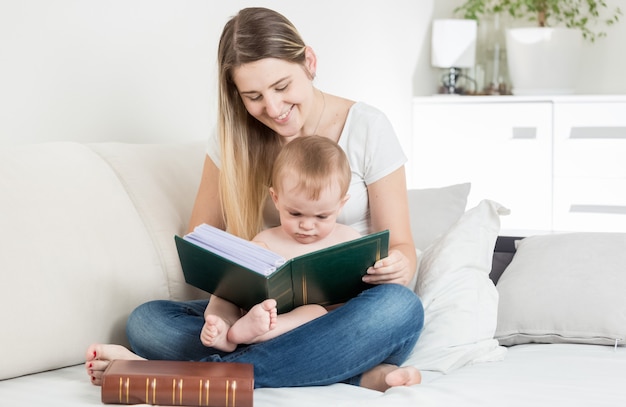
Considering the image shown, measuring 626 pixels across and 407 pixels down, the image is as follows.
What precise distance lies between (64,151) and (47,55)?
37 cm

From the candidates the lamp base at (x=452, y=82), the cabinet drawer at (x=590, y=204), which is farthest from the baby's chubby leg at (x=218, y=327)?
the lamp base at (x=452, y=82)

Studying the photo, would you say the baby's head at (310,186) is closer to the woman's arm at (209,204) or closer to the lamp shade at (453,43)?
the woman's arm at (209,204)

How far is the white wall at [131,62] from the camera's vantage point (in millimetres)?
1937

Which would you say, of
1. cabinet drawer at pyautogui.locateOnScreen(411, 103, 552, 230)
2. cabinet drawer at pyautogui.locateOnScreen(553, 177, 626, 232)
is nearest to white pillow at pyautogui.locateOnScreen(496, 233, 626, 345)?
cabinet drawer at pyautogui.locateOnScreen(553, 177, 626, 232)

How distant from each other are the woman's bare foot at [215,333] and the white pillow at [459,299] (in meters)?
0.36

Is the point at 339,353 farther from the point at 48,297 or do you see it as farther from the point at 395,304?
the point at 48,297

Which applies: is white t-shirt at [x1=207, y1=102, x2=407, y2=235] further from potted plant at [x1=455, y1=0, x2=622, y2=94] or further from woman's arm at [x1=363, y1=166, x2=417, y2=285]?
potted plant at [x1=455, y1=0, x2=622, y2=94]

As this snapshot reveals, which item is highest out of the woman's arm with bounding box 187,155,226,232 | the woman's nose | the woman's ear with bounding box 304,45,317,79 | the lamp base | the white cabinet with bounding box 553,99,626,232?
the woman's ear with bounding box 304,45,317,79

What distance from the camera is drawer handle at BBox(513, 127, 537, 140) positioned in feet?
12.2

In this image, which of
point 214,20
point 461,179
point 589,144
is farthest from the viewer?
point 461,179

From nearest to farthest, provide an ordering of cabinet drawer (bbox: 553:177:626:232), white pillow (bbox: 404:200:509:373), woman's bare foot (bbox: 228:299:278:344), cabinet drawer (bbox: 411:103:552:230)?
woman's bare foot (bbox: 228:299:278:344) < white pillow (bbox: 404:200:509:373) < cabinet drawer (bbox: 553:177:626:232) < cabinet drawer (bbox: 411:103:552:230)

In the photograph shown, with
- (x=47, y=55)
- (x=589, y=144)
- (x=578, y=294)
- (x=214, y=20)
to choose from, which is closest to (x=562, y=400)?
(x=578, y=294)

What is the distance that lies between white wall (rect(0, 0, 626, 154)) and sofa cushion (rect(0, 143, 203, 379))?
0.83 ft

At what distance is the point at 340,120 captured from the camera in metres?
1.82
